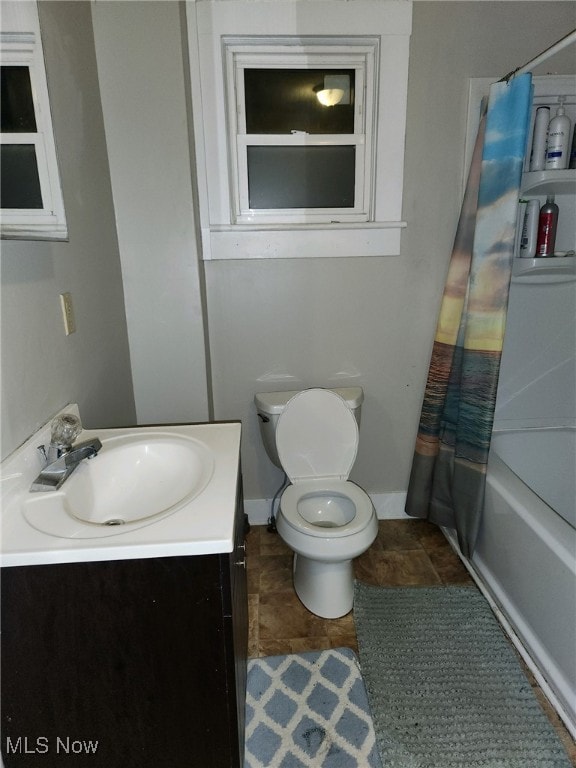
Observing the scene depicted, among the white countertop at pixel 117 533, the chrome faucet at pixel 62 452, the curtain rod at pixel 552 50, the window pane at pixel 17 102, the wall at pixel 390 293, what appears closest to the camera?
the white countertop at pixel 117 533

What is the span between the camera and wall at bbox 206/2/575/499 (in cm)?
→ 182

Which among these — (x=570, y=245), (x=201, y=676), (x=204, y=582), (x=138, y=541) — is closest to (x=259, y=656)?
(x=201, y=676)

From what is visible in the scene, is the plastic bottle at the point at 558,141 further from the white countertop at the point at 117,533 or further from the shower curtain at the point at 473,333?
the white countertop at the point at 117,533

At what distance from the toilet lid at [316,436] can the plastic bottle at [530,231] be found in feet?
3.29

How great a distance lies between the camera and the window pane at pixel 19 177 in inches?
36.2

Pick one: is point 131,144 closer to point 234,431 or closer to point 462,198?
point 234,431

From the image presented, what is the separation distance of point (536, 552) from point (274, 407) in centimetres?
109

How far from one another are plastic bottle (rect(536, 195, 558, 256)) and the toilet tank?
970 mm

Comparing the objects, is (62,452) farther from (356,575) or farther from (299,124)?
(299,124)

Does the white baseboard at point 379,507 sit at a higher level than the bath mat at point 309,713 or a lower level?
higher

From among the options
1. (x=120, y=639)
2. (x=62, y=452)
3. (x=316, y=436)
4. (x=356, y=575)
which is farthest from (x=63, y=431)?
(x=356, y=575)

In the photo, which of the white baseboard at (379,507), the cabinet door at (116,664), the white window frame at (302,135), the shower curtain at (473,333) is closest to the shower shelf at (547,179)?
the shower curtain at (473,333)

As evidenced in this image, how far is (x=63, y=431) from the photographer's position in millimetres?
1087

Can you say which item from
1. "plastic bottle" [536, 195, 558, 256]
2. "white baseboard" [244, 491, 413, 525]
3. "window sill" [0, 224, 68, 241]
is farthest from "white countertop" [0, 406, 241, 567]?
"plastic bottle" [536, 195, 558, 256]
